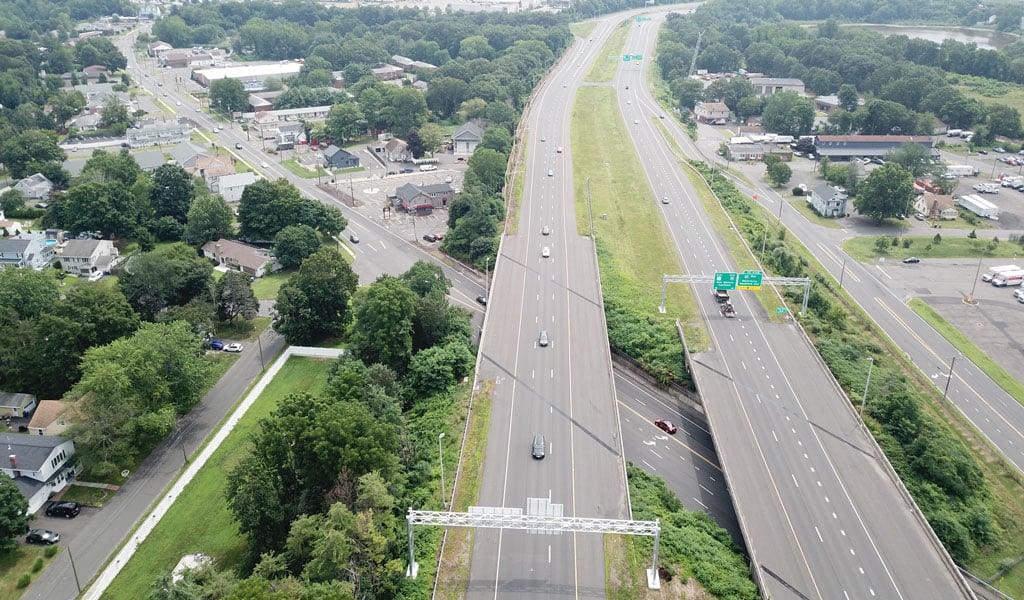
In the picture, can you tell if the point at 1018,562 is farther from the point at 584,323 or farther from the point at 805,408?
the point at 584,323

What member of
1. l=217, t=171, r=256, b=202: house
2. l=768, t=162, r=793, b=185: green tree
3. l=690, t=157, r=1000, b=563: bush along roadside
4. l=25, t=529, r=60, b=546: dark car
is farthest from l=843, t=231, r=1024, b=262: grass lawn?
l=25, t=529, r=60, b=546: dark car

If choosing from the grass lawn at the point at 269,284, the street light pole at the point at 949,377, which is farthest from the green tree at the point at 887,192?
the grass lawn at the point at 269,284

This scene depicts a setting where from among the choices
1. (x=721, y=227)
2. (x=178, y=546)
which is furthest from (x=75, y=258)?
(x=721, y=227)

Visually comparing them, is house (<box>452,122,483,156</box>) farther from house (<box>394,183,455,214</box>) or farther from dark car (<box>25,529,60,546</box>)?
dark car (<box>25,529,60,546</box>)

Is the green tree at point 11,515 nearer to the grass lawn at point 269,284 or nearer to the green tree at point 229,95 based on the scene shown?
the grass lawn at point 269,284

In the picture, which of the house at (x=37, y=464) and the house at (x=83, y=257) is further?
the house at (x=83, y=257)

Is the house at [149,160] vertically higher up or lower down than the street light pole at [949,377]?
higher up
